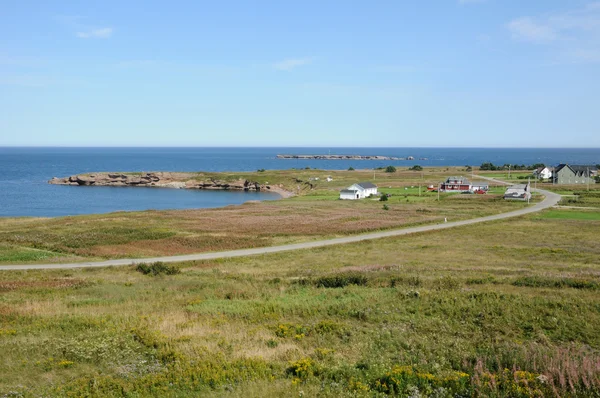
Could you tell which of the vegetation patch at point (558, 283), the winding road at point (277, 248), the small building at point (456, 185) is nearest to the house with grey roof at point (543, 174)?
the small building at point (456, 185)

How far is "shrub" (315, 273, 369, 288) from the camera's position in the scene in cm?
2552

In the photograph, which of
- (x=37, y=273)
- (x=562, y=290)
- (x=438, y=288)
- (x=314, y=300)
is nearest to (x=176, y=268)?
(x=37, y=273)

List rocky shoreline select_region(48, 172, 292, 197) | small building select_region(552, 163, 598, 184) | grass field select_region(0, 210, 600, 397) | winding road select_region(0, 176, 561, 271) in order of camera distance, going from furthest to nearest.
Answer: rocky shoreline select_region(48, 172, 292, 197), small building select_region(552, 163, 598, 184), winding road select_region(0, 176, 561, 271), grass field select_region(0, 210, 600, 397)

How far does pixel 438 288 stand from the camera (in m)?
22.8

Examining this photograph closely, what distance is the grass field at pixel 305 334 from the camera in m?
11.9

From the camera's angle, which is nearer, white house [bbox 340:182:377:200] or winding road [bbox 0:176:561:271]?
winding road [bbox 0:176:561:271]

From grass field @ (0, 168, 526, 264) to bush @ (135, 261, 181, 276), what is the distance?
7.64 m

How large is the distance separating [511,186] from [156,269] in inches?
3077

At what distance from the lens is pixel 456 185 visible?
343 feet

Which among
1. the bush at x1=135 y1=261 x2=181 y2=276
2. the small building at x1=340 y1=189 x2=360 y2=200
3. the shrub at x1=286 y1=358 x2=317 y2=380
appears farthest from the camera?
the small building at x1=340 y1=189 x2=360 y2=200

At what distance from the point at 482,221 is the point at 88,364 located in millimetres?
54064

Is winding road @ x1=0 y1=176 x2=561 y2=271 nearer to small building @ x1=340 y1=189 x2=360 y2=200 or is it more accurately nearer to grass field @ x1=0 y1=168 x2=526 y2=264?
grass field @ x1=0 y1=168 x2=526 y2=264

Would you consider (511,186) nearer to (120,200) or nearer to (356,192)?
(356,192)

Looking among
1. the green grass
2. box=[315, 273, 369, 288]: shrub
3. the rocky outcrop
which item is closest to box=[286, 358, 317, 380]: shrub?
box=[315, 273, 369, 288]: shrub
